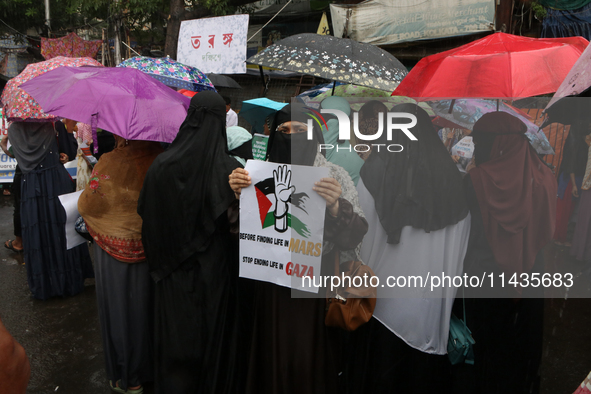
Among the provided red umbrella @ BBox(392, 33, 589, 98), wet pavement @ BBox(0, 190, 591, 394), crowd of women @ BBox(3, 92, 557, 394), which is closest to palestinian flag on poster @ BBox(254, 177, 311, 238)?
crowd of women @ BBox(3, 92, 557, 394)

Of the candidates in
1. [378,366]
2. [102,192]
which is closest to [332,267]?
[378,366]

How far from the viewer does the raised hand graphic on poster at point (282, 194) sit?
7.27 ft

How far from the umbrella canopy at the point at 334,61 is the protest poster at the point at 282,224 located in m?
1.08

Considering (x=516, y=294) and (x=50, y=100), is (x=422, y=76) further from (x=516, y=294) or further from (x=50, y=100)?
(x=50, y=100)

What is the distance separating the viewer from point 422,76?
269cm

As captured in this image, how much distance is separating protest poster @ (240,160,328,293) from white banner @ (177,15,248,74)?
21.1 ft

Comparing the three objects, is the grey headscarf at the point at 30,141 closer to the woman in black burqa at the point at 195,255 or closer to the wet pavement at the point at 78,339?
the wet pavement at the point at 78,339

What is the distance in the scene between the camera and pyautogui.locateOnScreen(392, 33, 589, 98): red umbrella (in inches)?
90.1

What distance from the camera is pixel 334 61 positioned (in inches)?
124

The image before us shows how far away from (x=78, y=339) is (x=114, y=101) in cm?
229

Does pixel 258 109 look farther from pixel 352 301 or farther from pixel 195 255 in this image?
pixel 352 301

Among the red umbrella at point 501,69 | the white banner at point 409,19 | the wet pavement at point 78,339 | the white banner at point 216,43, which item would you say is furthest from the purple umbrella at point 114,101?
the white banner at point 409,19

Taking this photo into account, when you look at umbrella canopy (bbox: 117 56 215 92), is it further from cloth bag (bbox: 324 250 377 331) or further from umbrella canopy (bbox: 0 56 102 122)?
cloth bag (bbox: 324 250 377 331)

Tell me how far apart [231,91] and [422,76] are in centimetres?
1055
